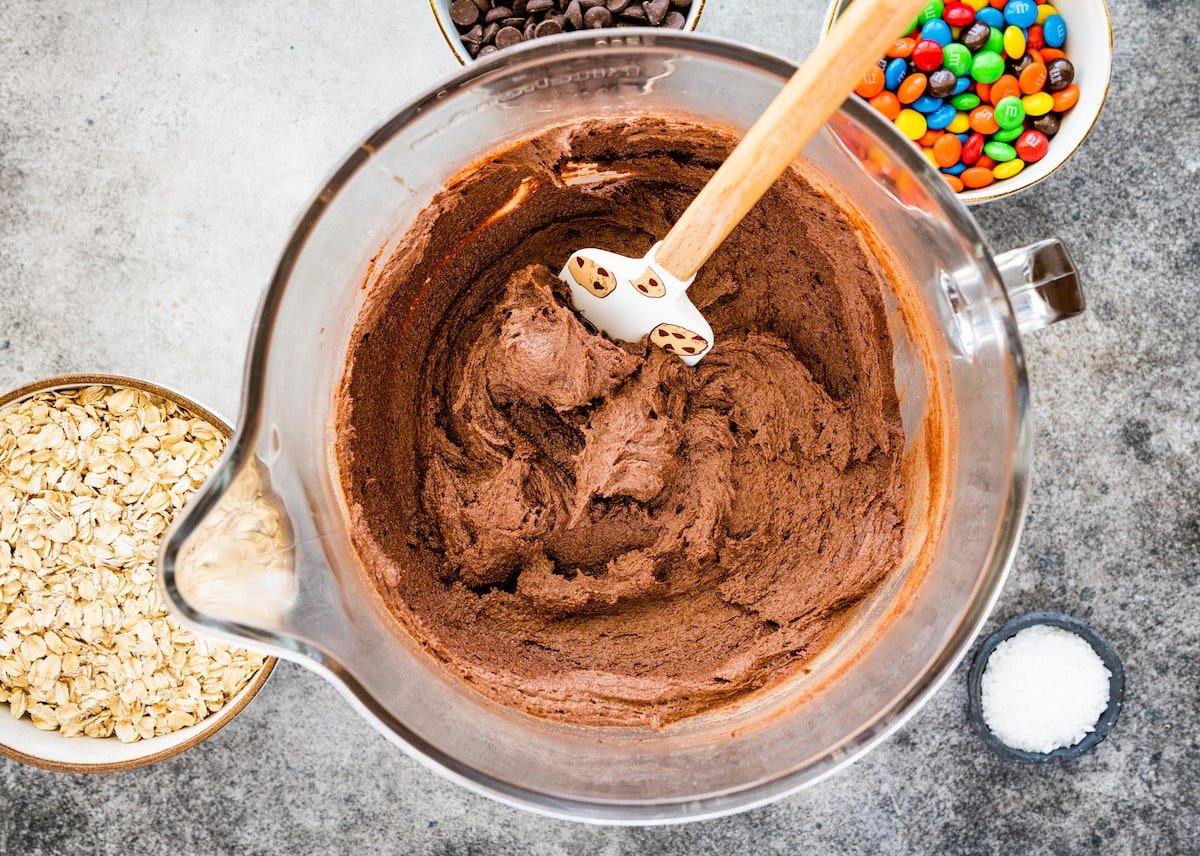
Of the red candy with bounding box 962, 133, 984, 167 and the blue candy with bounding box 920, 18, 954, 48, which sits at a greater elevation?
the blue candy with bounding box 920, 18, 954, 48

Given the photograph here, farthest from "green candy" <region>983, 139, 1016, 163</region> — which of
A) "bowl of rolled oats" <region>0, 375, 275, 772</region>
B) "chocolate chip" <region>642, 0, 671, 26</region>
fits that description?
"bowl of rolled oats" <region>0, 375, 275, 772</region>

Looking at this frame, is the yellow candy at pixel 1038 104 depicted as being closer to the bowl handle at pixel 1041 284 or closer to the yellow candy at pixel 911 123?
the yellow candy at pixel 911 123

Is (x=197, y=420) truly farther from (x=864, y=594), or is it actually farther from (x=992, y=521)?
(x=992, y=521)

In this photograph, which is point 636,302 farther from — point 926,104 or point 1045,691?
point 1045,691

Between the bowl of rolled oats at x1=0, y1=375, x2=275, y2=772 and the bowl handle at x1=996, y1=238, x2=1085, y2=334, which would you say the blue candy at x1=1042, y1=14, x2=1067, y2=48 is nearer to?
the bowl handle at x1=996, y1=238, x2=1085, y2=334

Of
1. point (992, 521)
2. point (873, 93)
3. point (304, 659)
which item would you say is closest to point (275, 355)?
point (304, 659)


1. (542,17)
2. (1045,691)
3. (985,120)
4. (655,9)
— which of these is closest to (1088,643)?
(1045,691)
